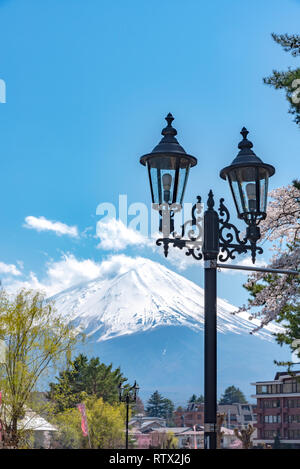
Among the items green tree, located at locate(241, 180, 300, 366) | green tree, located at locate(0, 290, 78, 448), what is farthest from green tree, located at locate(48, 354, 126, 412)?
green tree, located at locate(241, 180, 300, 366)

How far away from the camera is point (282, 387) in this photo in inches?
2689

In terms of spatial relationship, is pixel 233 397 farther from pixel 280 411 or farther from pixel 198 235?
pixel 198 235

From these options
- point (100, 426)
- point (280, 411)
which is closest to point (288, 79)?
point (100, 426)

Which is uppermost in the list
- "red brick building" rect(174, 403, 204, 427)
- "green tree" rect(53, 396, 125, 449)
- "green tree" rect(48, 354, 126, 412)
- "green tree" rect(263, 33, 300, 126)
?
"green tree" rect(263, 33, 300, 126)

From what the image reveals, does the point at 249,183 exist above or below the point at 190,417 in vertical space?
above

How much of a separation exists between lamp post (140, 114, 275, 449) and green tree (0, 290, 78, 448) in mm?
16734

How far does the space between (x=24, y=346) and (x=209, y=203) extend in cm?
1844

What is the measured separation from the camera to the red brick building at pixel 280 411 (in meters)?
65.8

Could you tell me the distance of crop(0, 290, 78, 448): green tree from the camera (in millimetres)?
22484

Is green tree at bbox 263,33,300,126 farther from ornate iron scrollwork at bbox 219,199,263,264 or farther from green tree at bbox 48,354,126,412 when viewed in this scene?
green tree at bbox 48,354,126,412

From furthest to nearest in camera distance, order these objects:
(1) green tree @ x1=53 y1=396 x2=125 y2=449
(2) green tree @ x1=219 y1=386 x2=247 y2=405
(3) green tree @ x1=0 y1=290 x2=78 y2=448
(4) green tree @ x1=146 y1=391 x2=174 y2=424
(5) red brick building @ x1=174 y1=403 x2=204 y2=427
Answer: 1. (2) green tree @ x1=219 y1=386 x2=247 y2=405
2. (4) green tree @ x1=146 y1=391 x2=174 y2=424
3. (5) red brick building @ x1=174 y1=403 x2=204 y2=427
4. (1) green tree @ x1=53 y1=396 x2=125 y2=449
5. (3) green tree @ x1=0 y1=290 x2=78 y2=448

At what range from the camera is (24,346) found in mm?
23297

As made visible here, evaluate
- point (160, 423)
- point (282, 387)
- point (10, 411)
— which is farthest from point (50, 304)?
point (160, 423)
